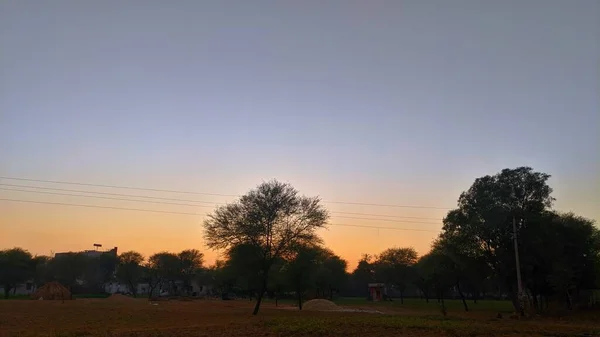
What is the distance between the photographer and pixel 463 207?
177 feet

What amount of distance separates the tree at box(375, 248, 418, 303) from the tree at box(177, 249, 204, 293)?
51.8 meters

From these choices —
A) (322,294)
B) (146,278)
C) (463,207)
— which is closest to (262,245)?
(463,207)

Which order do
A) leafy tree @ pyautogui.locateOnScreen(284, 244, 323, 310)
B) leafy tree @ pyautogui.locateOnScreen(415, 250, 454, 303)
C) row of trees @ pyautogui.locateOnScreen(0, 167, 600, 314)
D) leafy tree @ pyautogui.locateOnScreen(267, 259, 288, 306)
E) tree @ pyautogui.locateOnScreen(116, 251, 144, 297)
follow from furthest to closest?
tree @ pyautogui.locateOnScreen(116, 251, 144, 297) → leafy tree @ pyautogui.locateOnScreen(415, 250, 454, 303) → leafy tree @ pyautogui.locateOnScreen(267, 259, 288, 306) → leafy tree @ pyautogui.locateOnScreen(284, 244, 323, 310) → row of trees @ pyautogui.locateOnScreen(0, 167, 600, 314)

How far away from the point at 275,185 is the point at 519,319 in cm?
2681

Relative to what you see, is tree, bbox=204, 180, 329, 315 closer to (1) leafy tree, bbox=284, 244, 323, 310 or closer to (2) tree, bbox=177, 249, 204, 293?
(1) leafy tree, bbox=284, 244, 323, 310

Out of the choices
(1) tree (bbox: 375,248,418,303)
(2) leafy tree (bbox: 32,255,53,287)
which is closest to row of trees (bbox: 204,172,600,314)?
(1) tree (bbox: 375,248,418,303)

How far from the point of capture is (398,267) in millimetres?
117438

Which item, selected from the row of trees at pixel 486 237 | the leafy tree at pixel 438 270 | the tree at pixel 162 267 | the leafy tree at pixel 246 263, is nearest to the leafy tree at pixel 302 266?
the row of trees at pixel 486 237

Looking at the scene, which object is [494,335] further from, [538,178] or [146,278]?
[146,278]

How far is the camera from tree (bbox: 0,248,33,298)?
99062 mm

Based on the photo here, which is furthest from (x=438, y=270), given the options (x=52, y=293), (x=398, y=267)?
(x=52, y=293)

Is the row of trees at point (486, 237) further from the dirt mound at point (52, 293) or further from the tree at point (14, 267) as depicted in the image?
the tree at point (14, 267)

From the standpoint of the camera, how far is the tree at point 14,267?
99.1 meters

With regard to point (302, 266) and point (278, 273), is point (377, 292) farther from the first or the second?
point (278, 273)
